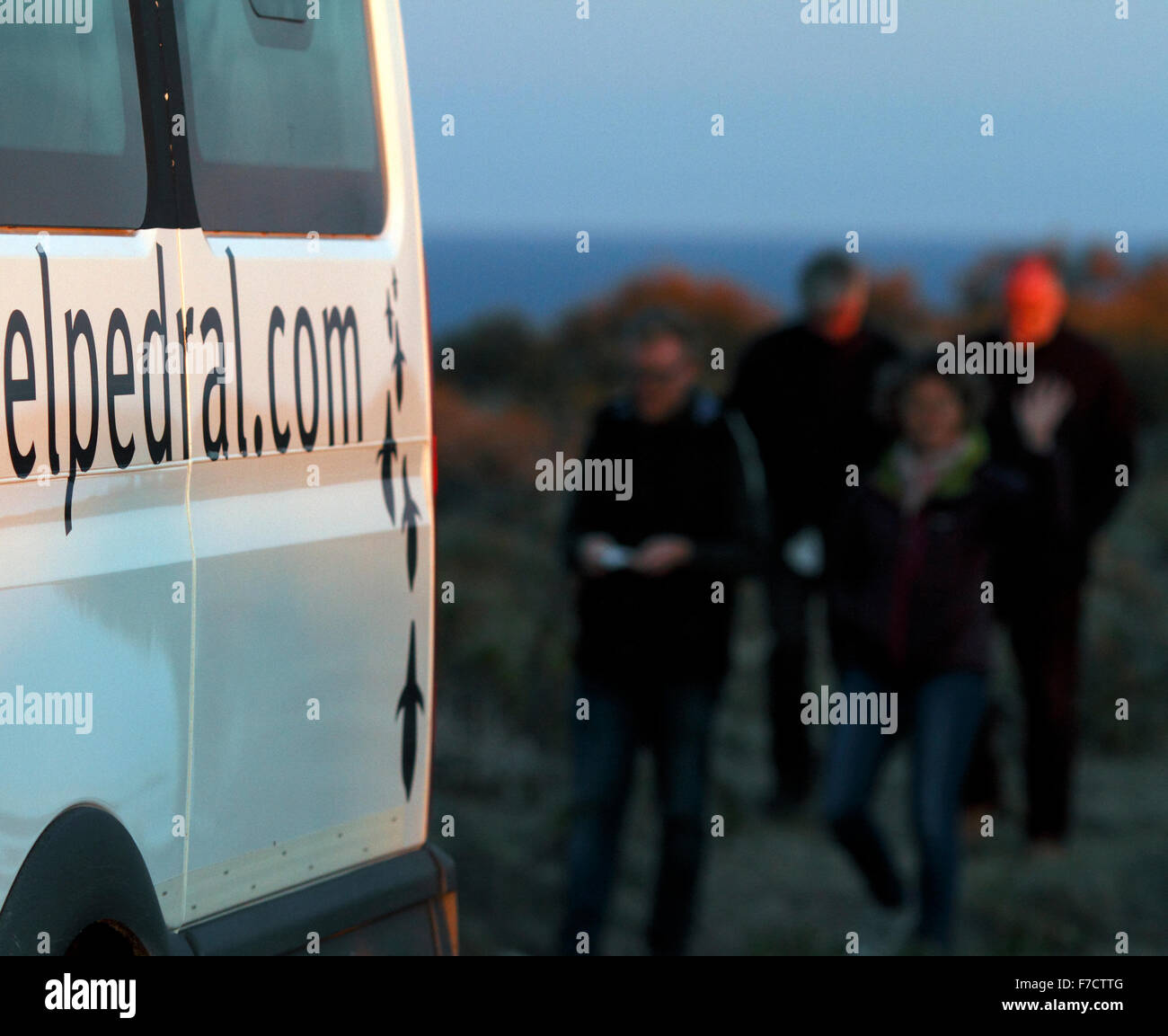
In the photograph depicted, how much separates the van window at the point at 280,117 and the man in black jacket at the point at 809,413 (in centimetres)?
282

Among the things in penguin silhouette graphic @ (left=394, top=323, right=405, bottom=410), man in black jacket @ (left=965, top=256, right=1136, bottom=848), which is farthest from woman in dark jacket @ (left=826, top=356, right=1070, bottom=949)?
penguin silhouette graphic @ (left=394, top=323, right=405, bottom=410)

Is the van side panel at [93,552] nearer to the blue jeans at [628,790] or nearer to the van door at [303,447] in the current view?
the van door at [303,447]

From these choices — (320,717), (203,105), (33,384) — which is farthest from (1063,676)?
(33,384)

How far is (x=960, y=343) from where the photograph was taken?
5.85 meters

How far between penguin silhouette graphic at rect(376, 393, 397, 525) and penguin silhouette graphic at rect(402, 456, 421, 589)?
0.16 ft

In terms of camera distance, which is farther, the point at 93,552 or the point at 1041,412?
the point at 1041,412

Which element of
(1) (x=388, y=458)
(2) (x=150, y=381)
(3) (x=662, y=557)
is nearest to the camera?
(2) (x=150, y=381)

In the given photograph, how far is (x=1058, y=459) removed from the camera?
234 inches

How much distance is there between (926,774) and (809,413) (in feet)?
5.52

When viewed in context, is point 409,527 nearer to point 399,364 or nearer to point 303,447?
point 399,364

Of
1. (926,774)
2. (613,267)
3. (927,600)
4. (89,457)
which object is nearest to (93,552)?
(89,457)
